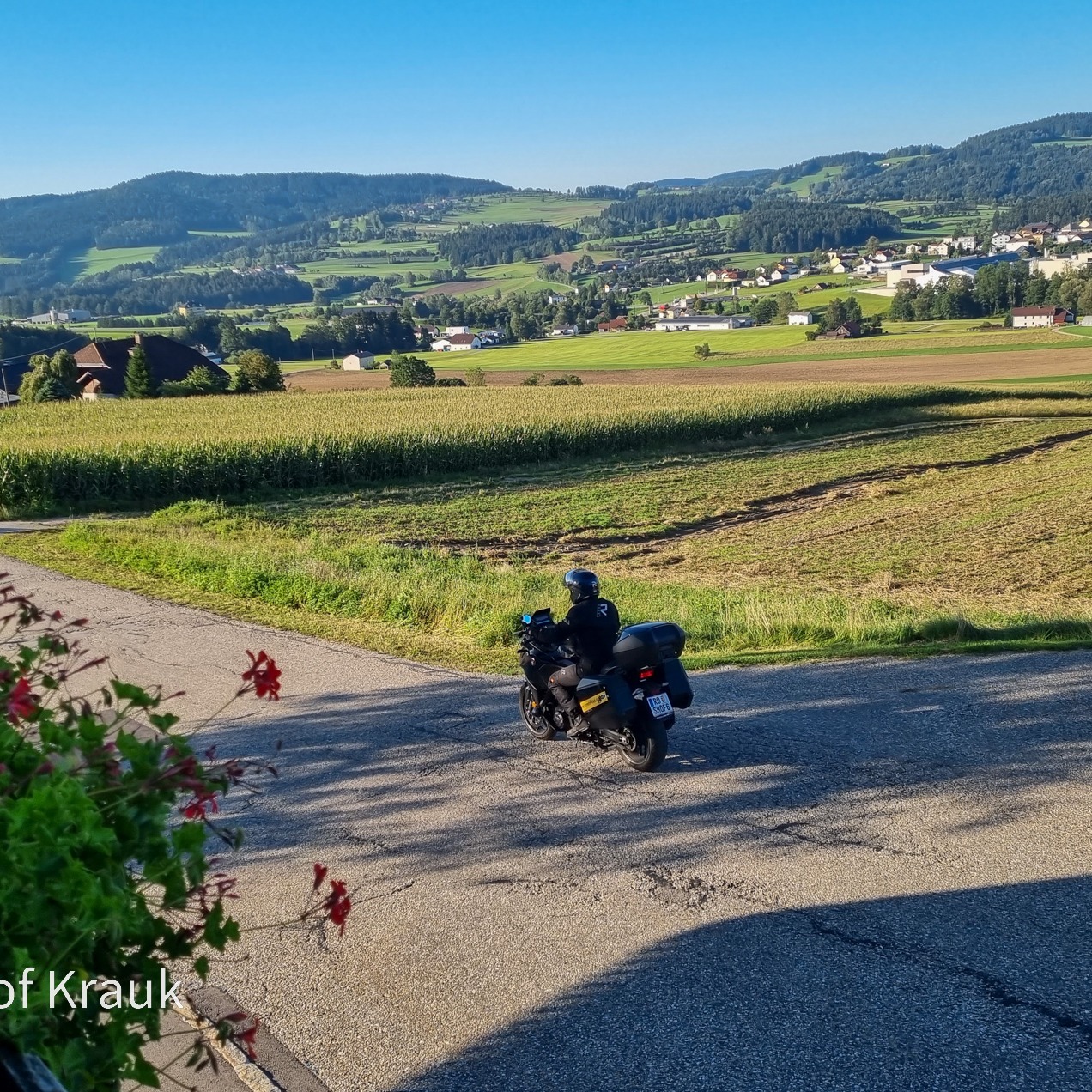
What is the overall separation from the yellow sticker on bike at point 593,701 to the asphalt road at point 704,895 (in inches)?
17.8

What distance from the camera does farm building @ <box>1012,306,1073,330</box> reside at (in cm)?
10531

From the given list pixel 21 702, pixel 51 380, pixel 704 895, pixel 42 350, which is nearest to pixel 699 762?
pixel 704 895

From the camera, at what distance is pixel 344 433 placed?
35.0 m

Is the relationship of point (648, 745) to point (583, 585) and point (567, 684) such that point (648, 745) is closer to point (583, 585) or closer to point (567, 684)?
point (567, 684)

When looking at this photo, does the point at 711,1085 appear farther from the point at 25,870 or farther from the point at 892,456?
the point at 892,456

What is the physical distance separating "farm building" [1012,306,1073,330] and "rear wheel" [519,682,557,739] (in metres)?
105

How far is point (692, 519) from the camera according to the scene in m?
26.5

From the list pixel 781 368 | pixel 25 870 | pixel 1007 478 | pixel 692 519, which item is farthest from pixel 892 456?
pixel 781 368

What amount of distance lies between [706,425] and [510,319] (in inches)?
4039

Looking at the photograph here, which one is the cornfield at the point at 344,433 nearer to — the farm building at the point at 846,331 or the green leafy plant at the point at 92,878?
the green leafy plant at the point at 92,878

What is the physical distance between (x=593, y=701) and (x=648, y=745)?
1.66ft

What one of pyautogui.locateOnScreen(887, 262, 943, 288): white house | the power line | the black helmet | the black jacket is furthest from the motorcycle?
pyautogui.locateOnScreen(887, 262, 943, 288): white house

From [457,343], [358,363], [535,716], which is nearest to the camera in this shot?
[535,716]

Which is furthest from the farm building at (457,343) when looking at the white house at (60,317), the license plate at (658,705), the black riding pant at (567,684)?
the license plate at (658,705)
